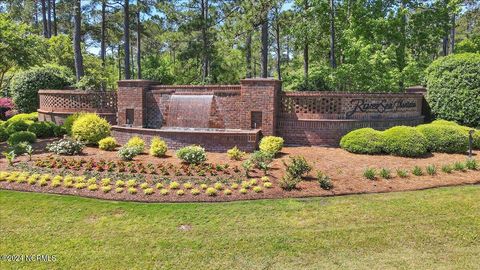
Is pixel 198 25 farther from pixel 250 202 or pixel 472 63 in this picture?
pixel 250 202

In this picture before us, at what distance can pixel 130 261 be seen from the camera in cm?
550

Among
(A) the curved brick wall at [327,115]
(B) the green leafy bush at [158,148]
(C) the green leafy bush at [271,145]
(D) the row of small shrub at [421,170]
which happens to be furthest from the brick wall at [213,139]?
(D) the row of small shrub at [421,170]

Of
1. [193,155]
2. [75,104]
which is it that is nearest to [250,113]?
[193,155]

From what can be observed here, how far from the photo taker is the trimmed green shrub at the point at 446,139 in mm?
11406

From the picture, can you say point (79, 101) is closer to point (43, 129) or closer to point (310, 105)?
point (43, 129)

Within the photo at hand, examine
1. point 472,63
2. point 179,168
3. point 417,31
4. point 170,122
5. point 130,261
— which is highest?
point 417,31

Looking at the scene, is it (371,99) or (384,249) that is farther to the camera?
(371,99)

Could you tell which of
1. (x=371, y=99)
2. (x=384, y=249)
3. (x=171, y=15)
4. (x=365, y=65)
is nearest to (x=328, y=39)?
(x=365, y=65)

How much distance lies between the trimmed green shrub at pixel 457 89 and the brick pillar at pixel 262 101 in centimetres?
692

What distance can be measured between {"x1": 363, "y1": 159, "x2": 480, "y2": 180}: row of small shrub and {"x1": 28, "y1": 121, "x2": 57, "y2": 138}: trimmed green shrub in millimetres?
12517

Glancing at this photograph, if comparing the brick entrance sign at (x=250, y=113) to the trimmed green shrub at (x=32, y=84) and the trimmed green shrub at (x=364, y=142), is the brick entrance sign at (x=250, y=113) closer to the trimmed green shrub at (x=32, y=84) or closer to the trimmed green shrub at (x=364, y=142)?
the trimmed green shrub at (x=364, y=142)

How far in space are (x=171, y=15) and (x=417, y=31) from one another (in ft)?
48.1

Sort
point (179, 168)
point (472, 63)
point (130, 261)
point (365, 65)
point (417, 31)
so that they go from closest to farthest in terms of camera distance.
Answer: point (130, 261) < point (179, 168) < point (472, 63) < point (365, 65) < point (417, 31)

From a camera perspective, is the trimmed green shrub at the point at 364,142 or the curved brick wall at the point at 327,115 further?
the curved brick wall at the point at 327,115
